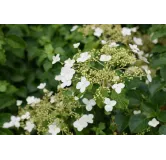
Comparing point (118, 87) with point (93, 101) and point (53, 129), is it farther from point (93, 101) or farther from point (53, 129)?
point (53, 129)

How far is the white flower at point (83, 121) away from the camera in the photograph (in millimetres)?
1593

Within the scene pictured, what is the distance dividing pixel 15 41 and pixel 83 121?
2.12ft

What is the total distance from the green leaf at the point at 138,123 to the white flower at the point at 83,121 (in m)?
0.17

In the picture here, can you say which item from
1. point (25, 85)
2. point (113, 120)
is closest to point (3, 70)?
point (25, 85)

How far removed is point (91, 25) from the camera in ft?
6.93

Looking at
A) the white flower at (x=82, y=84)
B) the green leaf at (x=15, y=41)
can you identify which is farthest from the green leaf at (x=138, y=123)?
the green leaf at (x=15, y=41)

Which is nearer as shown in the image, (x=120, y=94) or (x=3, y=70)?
(x=120, y=94)

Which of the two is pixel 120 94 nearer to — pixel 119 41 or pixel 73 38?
pixel 119 41

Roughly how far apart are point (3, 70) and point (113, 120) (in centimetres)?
76

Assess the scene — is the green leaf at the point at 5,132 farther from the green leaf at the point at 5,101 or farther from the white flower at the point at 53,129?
the white flower at the point at 53,129

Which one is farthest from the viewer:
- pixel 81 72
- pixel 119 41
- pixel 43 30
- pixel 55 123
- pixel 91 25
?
pixel 43 30

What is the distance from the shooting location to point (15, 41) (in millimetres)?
2014

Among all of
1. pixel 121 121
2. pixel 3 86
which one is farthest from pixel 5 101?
pixel 121 121

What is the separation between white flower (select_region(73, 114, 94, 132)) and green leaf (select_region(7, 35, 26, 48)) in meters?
0.60
